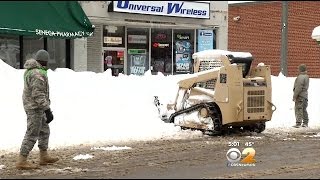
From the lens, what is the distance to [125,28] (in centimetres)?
2269

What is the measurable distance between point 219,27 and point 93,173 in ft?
56.5

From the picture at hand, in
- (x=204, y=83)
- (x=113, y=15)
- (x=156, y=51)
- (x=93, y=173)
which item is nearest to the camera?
(x=93, y=173)

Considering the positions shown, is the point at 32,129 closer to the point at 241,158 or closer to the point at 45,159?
the point at 45,159

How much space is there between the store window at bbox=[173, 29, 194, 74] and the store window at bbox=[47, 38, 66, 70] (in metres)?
4.93

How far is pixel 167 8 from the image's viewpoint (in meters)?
23.0

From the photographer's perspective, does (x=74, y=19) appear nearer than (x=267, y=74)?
No

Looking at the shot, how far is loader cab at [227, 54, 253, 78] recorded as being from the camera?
527 inches

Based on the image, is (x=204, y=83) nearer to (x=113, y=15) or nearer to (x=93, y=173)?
(x=93, y=173)

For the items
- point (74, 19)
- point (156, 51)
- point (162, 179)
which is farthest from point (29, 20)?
point (162, 179)

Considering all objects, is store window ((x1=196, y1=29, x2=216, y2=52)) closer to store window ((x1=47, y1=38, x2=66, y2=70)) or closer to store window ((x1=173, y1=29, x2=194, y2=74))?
store window ((x1=173, y1=29, x2=194, y2=74))

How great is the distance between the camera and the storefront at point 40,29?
60.3ft

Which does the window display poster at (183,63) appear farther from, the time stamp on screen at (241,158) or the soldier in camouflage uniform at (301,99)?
the time stamp on screen at (241,158)

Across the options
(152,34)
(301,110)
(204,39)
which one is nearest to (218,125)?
(301,110)

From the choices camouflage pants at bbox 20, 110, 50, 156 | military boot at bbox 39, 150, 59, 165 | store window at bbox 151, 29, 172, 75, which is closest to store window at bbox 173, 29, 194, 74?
store window at bbox 151, 29, 172, 75
